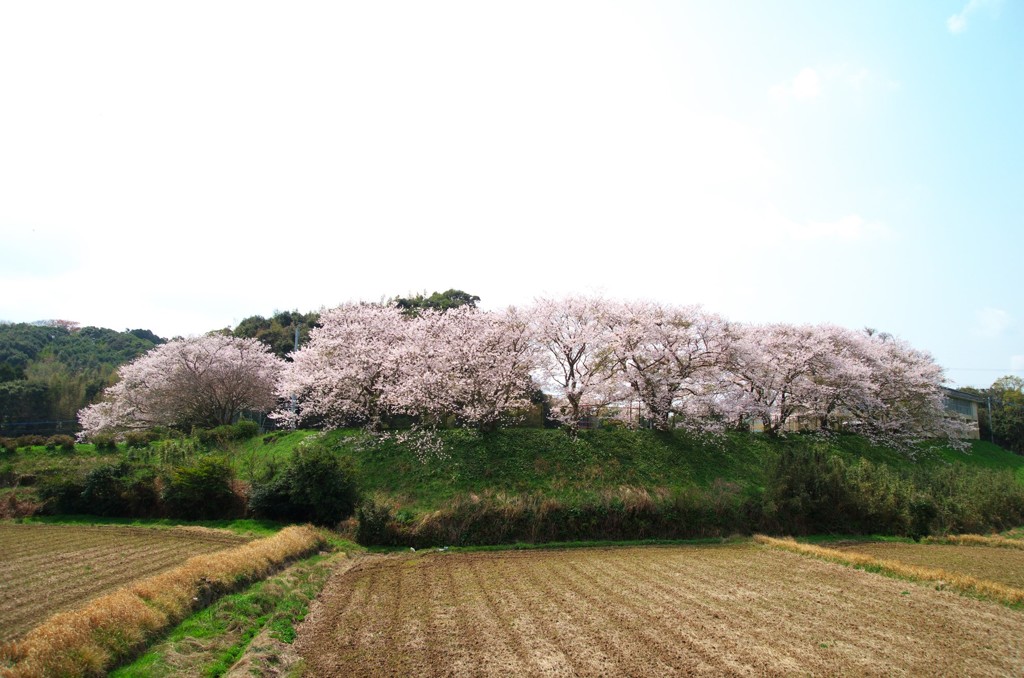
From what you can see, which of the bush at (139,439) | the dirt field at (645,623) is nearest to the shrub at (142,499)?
the bush at (139,439)

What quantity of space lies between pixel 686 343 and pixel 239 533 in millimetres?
23980

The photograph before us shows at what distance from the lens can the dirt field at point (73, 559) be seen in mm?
11680

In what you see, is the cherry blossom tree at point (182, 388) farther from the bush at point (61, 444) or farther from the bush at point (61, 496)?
the bush at point (61, 496)

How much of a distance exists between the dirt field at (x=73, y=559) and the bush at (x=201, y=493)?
1842 mm

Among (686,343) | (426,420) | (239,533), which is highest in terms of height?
(686,343)

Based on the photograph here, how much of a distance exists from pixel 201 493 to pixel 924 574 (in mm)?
25785

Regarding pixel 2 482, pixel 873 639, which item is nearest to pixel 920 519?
pixel 873 639

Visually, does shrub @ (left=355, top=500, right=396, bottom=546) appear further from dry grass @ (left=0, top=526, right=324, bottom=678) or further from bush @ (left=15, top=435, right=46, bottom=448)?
bush @ (left=15, top=435, right=46, bottom=448)

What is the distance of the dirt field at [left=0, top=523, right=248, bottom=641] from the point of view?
38.3ft

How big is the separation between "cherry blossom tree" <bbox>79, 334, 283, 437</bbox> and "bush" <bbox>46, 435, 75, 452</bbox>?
1.62 metres

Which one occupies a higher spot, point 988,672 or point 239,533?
point 988,672

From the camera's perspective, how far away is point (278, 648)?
10227mm

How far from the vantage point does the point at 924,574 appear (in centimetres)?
1697

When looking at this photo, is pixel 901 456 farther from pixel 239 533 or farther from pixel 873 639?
pixel 239 533
